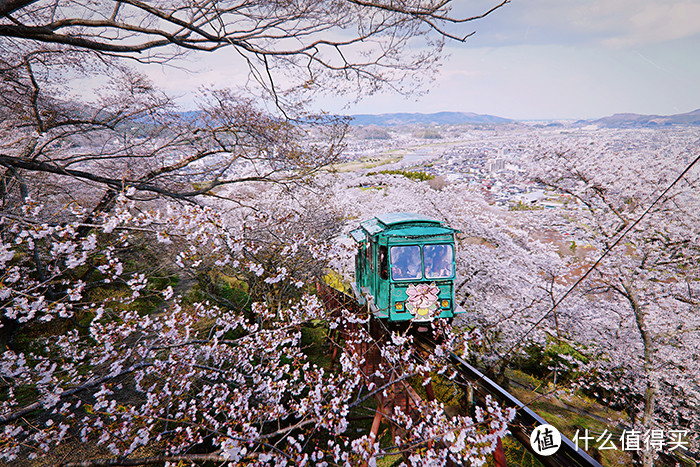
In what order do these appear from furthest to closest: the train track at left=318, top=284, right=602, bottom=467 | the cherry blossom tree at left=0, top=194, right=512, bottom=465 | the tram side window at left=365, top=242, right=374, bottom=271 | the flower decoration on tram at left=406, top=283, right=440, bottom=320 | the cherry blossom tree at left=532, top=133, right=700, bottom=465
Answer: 1. the tram side window at left=365, top=242, right=374, bottom=271
2. the cherry blossom tree at left=532, top=133, right=700, bottom=465
3. the flower decoration on tram at left=406, top=283, right=440, bottom=320
4. the train track at left=318, top=284, right=602, bottom=467
5. the cherry blossom tree at left=0, top=194, right=512, bottom=465

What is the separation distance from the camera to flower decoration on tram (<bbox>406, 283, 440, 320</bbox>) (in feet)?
25.9

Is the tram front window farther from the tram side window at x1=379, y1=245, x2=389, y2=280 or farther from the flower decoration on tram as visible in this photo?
the flower decoration on tram

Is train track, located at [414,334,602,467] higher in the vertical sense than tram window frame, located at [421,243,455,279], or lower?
lower

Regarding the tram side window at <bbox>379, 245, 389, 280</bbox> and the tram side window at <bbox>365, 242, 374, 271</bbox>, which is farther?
the tram side window at <bbox>365, 242, 374, 271</bbox>

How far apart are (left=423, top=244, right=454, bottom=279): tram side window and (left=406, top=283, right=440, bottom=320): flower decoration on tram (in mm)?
375

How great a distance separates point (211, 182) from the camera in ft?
22.5

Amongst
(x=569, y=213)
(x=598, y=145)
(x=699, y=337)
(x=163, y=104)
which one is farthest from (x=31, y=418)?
(x=598, y=145)

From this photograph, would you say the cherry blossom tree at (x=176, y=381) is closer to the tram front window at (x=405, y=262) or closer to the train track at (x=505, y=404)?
the train track at (x=505, y=404)

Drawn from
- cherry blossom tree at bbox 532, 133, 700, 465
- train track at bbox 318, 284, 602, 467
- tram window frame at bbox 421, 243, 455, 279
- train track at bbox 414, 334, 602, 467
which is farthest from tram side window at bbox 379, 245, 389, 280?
cherry blossom tree at bbox 532, 133, 700, 465

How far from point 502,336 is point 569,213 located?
5.38m

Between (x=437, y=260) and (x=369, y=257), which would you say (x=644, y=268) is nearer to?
(x=437, y=260)

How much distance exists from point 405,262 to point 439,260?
96 centimetres

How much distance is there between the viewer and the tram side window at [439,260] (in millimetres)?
7980

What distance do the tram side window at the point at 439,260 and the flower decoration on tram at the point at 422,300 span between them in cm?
37
